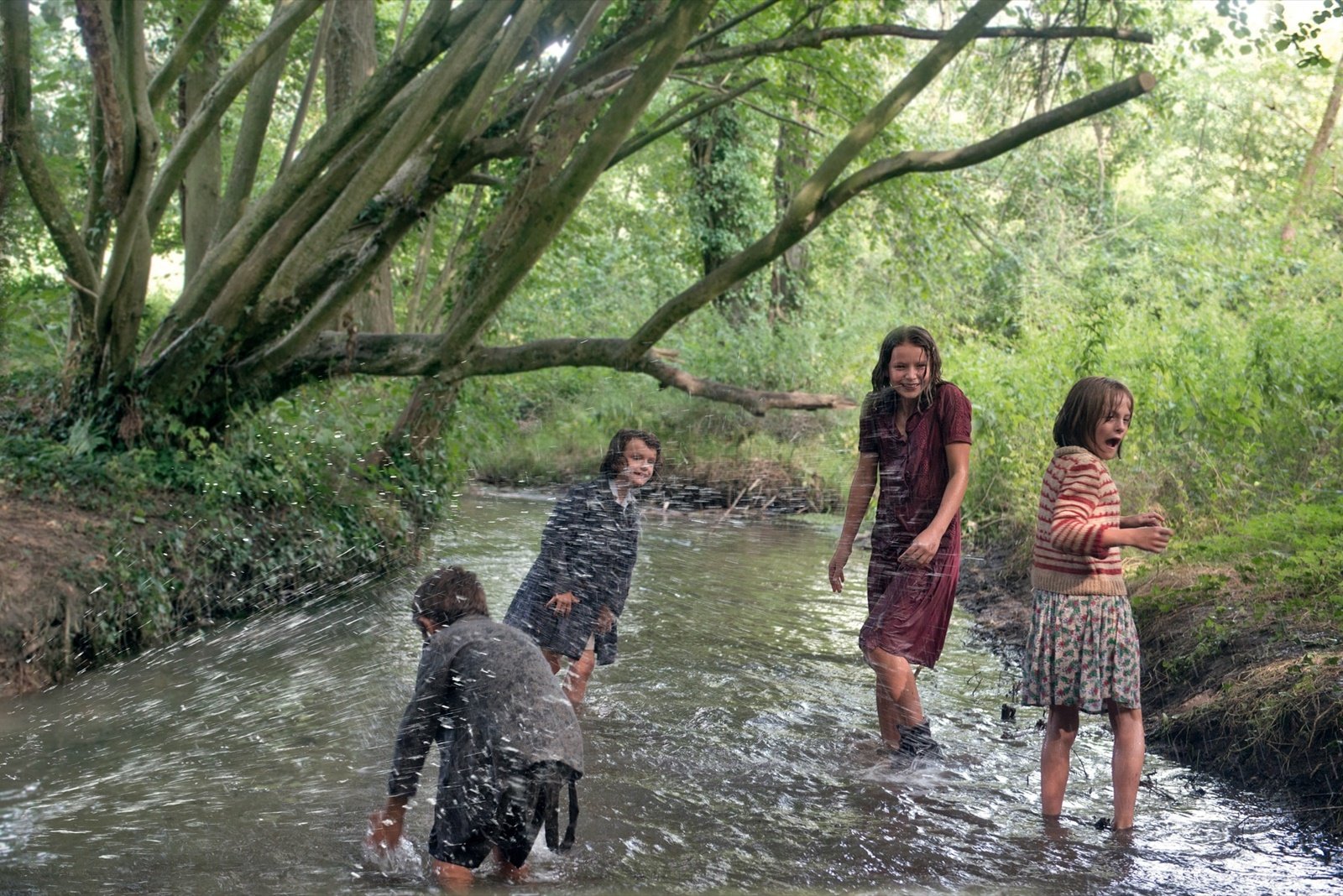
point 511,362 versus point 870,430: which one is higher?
point 511,362

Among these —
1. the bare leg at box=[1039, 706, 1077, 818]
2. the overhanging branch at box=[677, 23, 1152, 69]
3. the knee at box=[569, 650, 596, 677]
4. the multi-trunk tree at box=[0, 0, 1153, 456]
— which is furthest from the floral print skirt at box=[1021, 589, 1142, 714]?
the overhanging branch at box=[677, 23, 1152, 69]

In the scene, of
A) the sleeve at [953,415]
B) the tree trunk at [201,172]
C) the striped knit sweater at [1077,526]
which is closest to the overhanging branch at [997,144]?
the sleeve at [953,415]

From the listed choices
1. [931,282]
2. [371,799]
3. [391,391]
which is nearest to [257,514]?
[391,391]

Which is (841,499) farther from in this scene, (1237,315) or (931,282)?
(1237,315)

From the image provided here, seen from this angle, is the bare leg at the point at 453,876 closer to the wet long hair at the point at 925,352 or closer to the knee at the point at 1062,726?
the knee at the point at 1062,726

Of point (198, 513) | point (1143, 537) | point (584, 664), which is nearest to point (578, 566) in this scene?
point (584, 664)

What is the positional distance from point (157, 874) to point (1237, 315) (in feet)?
36.9

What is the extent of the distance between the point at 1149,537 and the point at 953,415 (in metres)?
1.44

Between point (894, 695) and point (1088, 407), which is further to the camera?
point (894, 695)

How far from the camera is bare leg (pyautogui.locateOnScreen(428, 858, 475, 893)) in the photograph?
175 inches

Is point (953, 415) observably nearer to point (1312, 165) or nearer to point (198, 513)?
point (198, 513)

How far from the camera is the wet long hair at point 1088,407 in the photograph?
16.8 feet

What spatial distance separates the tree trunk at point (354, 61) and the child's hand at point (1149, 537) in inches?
466

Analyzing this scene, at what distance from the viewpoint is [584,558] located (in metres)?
6.97
